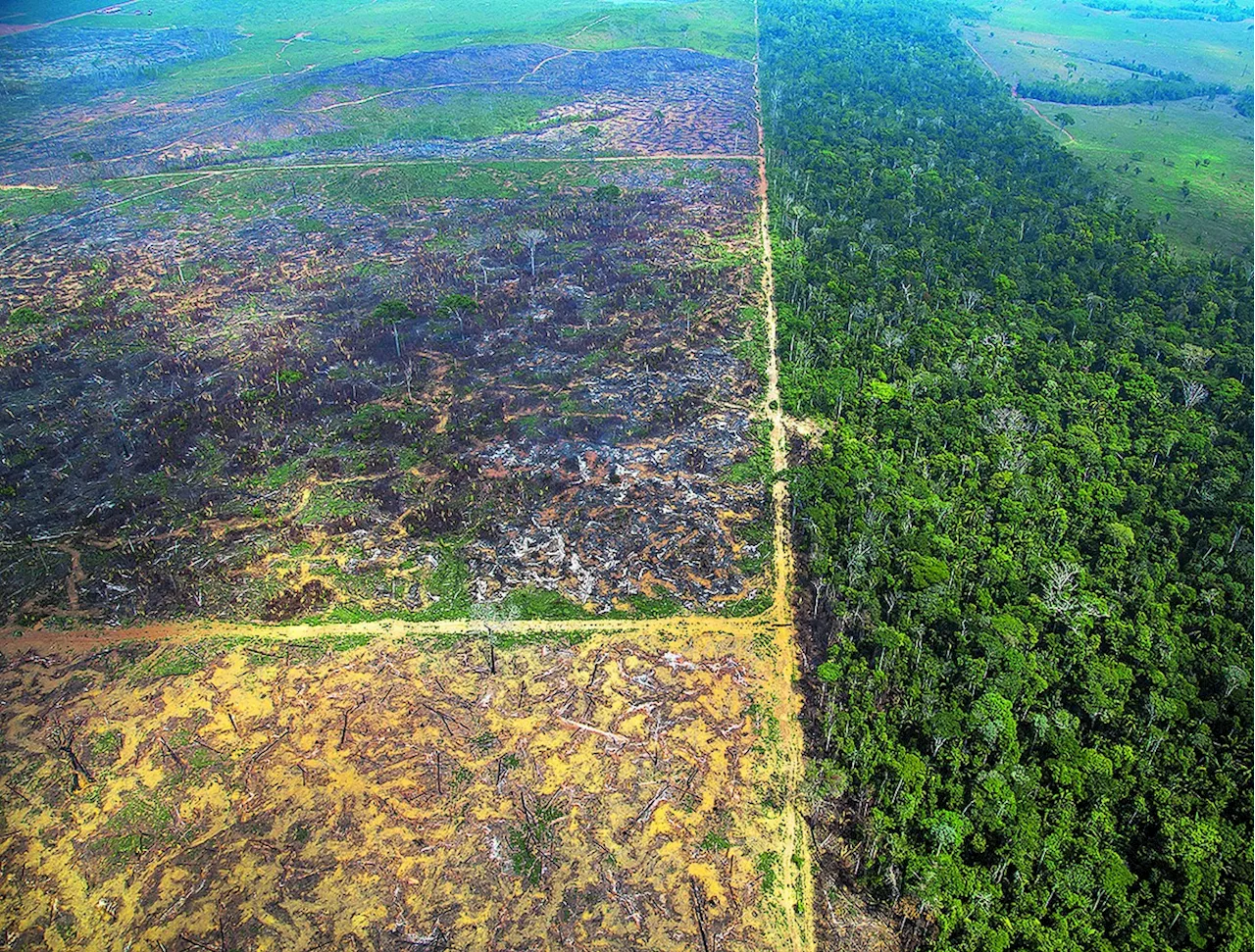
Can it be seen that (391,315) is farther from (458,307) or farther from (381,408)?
(381,408)

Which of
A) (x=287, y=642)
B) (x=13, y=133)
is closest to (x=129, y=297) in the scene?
(x=287, y=642)

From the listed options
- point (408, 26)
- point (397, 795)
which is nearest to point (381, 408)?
point (397, 795)

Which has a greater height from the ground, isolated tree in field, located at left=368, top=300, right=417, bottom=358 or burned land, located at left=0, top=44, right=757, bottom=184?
burned land, located at left=0, top=44, right=757, bottom=184

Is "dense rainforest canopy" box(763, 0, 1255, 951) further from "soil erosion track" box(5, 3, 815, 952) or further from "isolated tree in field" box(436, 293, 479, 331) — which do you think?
"isolated tree in field" box(436, 293, 479, 331)

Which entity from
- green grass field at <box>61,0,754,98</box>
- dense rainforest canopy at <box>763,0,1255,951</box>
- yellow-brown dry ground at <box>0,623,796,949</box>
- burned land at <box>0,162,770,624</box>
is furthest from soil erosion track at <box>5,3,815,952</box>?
green grass field at <box>61,0,754,98</box>

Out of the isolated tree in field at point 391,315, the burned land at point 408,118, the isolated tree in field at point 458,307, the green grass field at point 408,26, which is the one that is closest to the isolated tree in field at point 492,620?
the isolated tree in field at point 391,315

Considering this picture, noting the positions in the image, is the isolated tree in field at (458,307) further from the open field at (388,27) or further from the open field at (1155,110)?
the open field at (388,27)

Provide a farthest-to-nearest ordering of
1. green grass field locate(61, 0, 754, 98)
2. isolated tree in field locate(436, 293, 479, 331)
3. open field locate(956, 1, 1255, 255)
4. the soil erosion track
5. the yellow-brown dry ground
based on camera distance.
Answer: green grass field locate(61, 0, 754, 98), open field locate(956, 1, 1255, 255), isolated tree in field locate(436, 293, 479, 331), the soil erosion track, the yellow-brown dry ground
